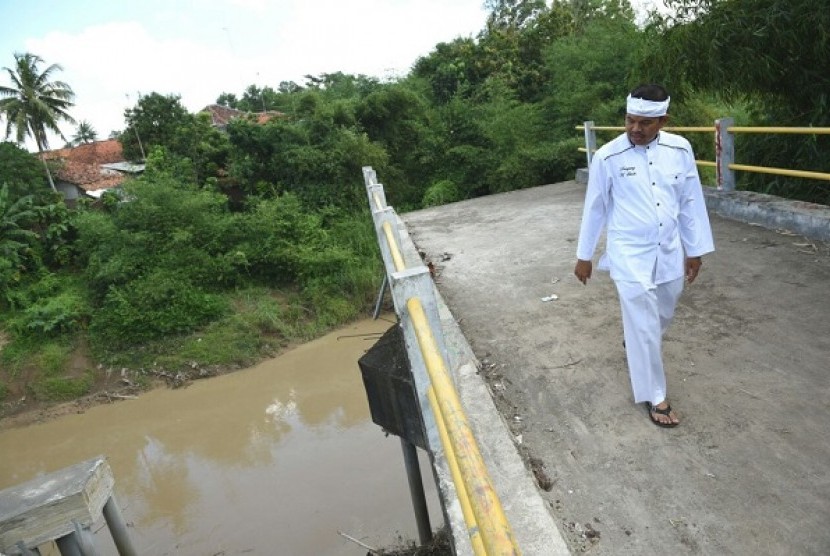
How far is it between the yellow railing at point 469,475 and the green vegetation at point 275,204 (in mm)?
6918

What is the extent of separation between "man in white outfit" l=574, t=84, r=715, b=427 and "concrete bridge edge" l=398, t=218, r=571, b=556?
77 centimetres

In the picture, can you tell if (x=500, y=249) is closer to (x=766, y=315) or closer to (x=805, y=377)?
(x=766, y=315)

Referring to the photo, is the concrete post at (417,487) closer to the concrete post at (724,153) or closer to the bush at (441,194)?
the concrete post at (724,153)

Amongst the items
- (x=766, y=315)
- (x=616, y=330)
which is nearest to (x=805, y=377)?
(x=766, y=315)

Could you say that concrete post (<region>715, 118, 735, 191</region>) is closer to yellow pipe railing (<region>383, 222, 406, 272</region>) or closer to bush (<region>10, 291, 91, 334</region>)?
yellow pipe railing (<region>383, 222, 406, 272</region>)

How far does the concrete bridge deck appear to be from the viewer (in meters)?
2.33

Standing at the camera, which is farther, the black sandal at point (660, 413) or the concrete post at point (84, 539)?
the concrete post at point (84, 539)

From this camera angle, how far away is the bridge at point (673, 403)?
2.32m

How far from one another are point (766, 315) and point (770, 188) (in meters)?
3.99

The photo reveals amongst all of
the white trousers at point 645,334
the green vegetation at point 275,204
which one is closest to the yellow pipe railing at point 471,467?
the white trousers at point 645,334

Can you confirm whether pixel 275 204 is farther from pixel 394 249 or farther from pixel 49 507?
pixel 394 249

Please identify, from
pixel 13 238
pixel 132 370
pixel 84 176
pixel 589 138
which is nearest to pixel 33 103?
pixel 84 176

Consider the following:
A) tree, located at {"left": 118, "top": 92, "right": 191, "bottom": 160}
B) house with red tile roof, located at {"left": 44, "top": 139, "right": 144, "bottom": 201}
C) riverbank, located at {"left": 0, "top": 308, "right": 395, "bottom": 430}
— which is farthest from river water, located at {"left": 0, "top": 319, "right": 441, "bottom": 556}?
tree, located at {"left": 118, "top": 92, "right": 191, "bottom": 160}

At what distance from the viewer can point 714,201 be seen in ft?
21.0
